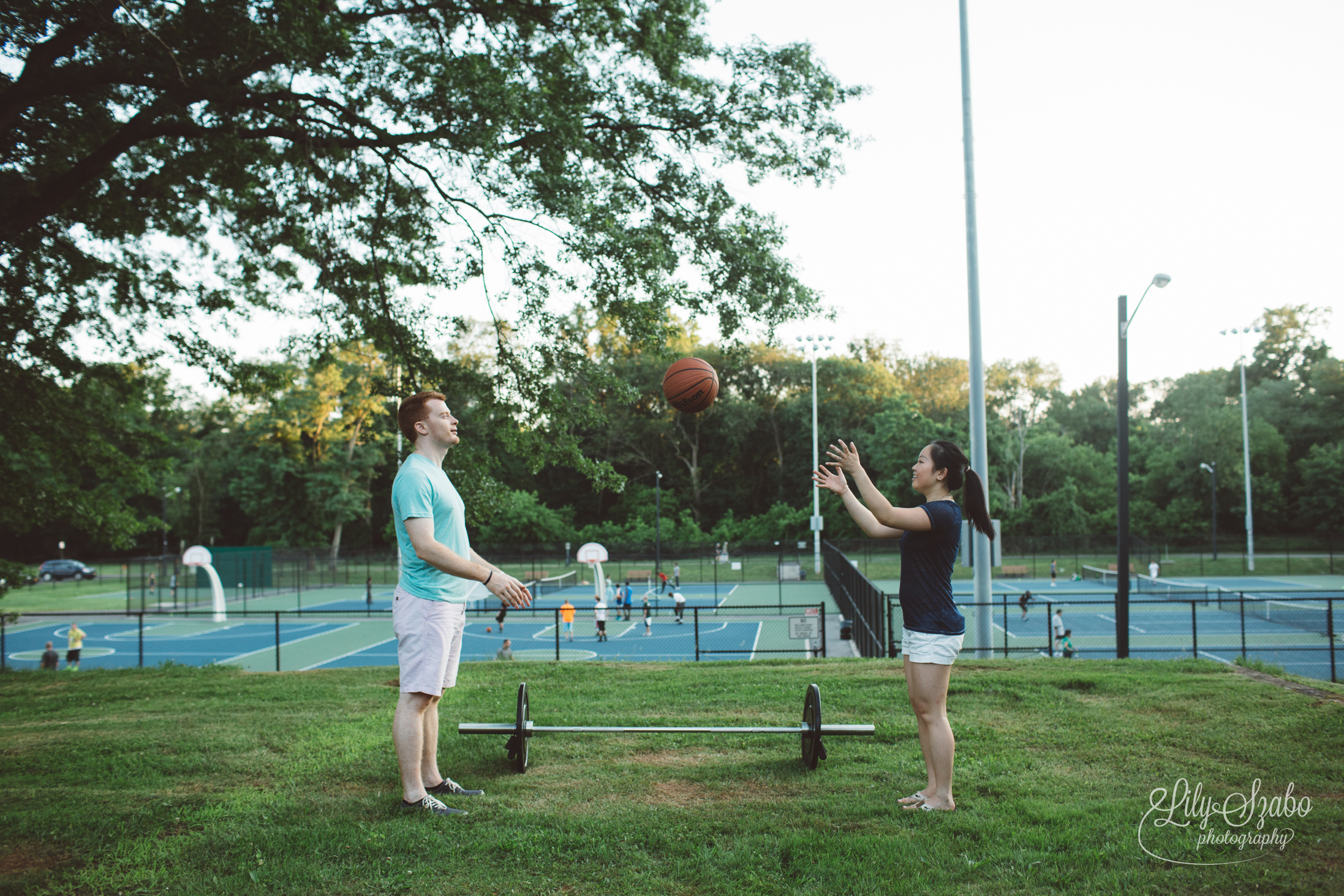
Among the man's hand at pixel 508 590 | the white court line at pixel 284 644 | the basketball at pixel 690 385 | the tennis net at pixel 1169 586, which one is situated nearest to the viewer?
the man's hand at pixel 508 590

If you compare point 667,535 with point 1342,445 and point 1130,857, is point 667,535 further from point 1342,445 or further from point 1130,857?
point 1130,857

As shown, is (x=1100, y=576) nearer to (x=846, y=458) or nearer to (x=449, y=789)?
(x=846, y=458)

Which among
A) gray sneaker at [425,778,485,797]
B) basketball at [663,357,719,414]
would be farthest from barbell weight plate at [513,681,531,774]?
basketball at [663,357,719,414]

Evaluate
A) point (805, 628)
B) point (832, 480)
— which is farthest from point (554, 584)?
point (832, 480)

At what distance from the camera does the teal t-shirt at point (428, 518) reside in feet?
13.2

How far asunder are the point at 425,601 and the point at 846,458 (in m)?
2.37

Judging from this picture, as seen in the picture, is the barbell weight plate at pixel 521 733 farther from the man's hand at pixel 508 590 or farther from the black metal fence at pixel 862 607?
the black metal fence at pixel 862 607

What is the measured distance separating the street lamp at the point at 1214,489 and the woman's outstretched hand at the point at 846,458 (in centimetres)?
5069

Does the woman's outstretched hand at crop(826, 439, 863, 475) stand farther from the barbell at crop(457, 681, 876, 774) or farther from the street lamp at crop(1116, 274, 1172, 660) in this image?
the street lamp at crop(1116, 274, 1172, 660)

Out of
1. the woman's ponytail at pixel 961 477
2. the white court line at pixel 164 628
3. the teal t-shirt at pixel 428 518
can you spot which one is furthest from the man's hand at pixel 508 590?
the white court line at pixel 164 628

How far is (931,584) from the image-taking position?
4074mm

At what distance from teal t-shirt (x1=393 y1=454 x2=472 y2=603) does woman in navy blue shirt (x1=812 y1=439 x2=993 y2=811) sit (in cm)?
206

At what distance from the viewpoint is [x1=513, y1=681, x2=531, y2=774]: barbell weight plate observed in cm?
463

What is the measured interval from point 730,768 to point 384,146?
9.55m
